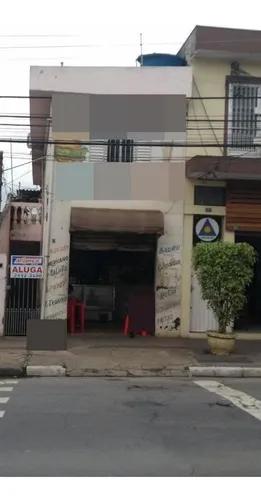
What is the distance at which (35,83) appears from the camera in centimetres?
1647

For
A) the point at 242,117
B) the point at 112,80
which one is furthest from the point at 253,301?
the point at 112,80

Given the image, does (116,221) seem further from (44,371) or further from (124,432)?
(124,432)

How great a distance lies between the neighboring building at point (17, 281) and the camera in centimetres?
1655

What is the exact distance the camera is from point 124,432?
7.07 m

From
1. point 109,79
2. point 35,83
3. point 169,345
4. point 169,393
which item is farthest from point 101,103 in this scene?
point 169,393

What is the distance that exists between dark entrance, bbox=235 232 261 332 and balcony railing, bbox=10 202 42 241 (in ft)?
18.3

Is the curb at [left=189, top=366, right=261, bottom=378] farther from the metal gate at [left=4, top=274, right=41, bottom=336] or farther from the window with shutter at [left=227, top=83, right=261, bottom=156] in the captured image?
the window with shutter at [left=227, top=83, right=261, bottom=156]

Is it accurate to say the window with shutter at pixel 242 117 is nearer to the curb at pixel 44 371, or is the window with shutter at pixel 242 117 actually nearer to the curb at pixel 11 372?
the curb at pixel 44 371

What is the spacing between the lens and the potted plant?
45.6 feet

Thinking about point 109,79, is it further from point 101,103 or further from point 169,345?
point 169,345

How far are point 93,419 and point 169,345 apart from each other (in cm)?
780

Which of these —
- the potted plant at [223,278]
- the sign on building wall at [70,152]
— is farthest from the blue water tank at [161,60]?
the potted plant at [223,278]

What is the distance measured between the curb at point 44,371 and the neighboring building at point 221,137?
18.0 ft

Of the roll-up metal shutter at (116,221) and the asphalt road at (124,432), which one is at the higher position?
the roll-up metal shutter at (116,221)
